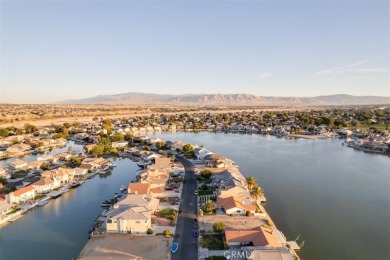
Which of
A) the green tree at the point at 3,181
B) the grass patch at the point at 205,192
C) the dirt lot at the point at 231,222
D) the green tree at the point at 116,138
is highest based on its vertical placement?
the green tree at the point at 116,138

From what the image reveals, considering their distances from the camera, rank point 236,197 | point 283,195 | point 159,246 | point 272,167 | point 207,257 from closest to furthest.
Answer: point 207,257 < point 159,246 < point 236,197 < point 283,195 < point 272,167

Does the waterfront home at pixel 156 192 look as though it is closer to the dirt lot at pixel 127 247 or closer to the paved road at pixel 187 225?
the paved road at pixel 187 225

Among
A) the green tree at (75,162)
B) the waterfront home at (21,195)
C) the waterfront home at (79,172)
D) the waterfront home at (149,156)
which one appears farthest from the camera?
the waterfront home at (149,156)

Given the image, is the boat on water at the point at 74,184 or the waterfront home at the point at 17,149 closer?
the boat on water at the point at 74,184

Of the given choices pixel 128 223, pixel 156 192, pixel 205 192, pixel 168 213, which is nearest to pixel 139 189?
pixel 156 192

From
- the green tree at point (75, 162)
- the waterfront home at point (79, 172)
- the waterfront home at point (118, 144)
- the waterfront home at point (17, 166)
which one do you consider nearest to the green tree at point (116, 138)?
the waterfront home at point (118, 144)

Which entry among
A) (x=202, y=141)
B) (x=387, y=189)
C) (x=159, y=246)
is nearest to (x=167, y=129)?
(x=202, y=141)

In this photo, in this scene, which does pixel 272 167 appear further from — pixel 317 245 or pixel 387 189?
pixel 317 245
